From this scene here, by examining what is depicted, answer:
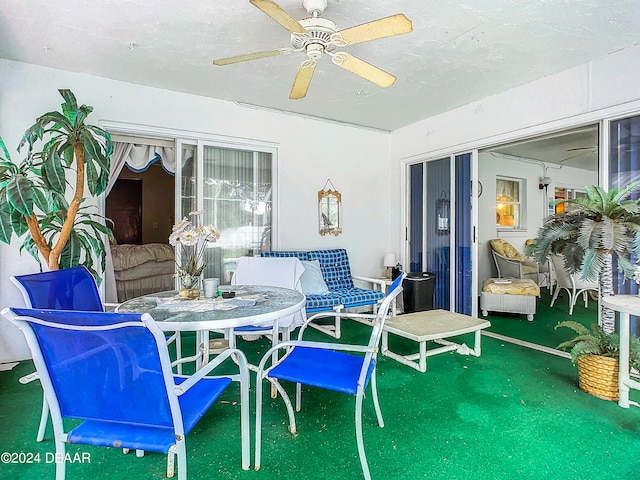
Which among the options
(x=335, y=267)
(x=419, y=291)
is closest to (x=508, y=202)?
(x=419, y=291)

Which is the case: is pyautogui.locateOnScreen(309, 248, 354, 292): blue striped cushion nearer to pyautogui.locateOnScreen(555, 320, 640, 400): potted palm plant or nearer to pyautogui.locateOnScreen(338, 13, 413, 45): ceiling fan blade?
pyautogui.locateOnScreen(555, 320, 640, 400): potted palm plant

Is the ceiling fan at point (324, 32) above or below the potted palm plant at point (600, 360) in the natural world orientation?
above

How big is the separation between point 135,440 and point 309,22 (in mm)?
2132

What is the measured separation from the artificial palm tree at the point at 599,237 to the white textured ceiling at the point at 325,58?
46.9 inches

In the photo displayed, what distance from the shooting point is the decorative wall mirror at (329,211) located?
4.54 m

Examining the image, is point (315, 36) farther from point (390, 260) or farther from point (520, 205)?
point (520, 205)

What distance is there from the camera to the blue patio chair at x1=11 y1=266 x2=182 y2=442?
169 centimetres

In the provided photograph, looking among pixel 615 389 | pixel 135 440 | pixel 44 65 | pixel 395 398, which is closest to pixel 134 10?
pixel 44 65

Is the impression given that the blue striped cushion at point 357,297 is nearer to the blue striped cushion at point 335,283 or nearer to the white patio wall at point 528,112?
→ the blue striped cushion at point 335,283

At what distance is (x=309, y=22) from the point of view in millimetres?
1943

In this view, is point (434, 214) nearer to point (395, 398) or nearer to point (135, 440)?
point (395, 398)

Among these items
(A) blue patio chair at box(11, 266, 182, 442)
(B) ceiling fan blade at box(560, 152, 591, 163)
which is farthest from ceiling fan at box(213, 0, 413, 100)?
(B) ceiling fan blade at box(560, 152, 591, 163)

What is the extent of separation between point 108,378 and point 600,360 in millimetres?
2916

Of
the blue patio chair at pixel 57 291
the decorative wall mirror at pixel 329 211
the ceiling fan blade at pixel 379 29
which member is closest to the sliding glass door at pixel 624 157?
the ceiling fan blade at pixel 379 29
